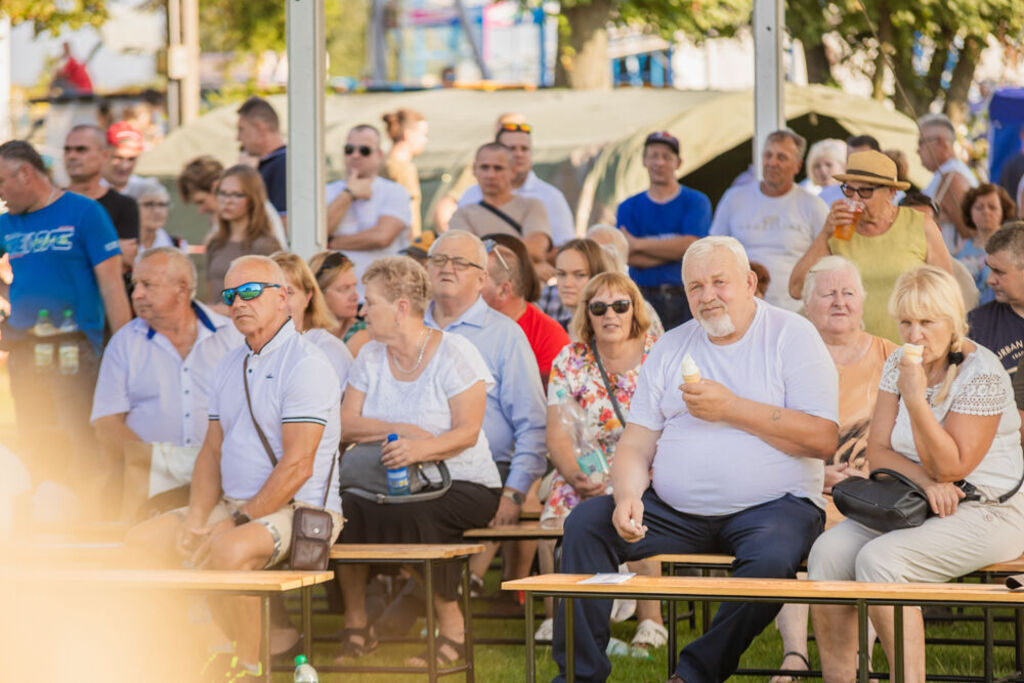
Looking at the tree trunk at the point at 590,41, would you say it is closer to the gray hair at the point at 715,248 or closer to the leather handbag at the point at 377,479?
the leather handbag at the point at 377,479

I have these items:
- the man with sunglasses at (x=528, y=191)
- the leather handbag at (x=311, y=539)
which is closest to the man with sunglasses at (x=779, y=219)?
the man with sunglasses at (x=528, y=191)

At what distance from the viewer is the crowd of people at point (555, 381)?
16.3ft

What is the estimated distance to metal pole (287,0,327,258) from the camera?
7609mm

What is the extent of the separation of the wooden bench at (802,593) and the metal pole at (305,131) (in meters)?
3.38

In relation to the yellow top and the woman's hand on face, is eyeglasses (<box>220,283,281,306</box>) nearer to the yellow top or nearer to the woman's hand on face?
the woman's hand on face

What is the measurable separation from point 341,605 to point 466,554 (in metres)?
1.48

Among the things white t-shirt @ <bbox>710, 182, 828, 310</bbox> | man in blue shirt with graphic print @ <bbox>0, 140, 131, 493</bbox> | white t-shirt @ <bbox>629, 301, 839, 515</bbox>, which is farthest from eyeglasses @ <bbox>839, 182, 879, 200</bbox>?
man in blue shirt with graphic print @ <bbox>0, 140, 131, 493</bbox>

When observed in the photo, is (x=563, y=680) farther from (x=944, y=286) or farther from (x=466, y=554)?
(x=944, y=286)

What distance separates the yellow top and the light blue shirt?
1.55 m

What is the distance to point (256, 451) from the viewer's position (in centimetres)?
567

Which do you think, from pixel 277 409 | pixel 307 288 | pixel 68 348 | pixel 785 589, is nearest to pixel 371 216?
pixel 68 348

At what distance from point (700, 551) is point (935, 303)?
1170 mm

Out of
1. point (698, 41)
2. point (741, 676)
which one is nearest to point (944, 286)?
point (741, 676)

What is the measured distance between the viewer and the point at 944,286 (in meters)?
4.97
